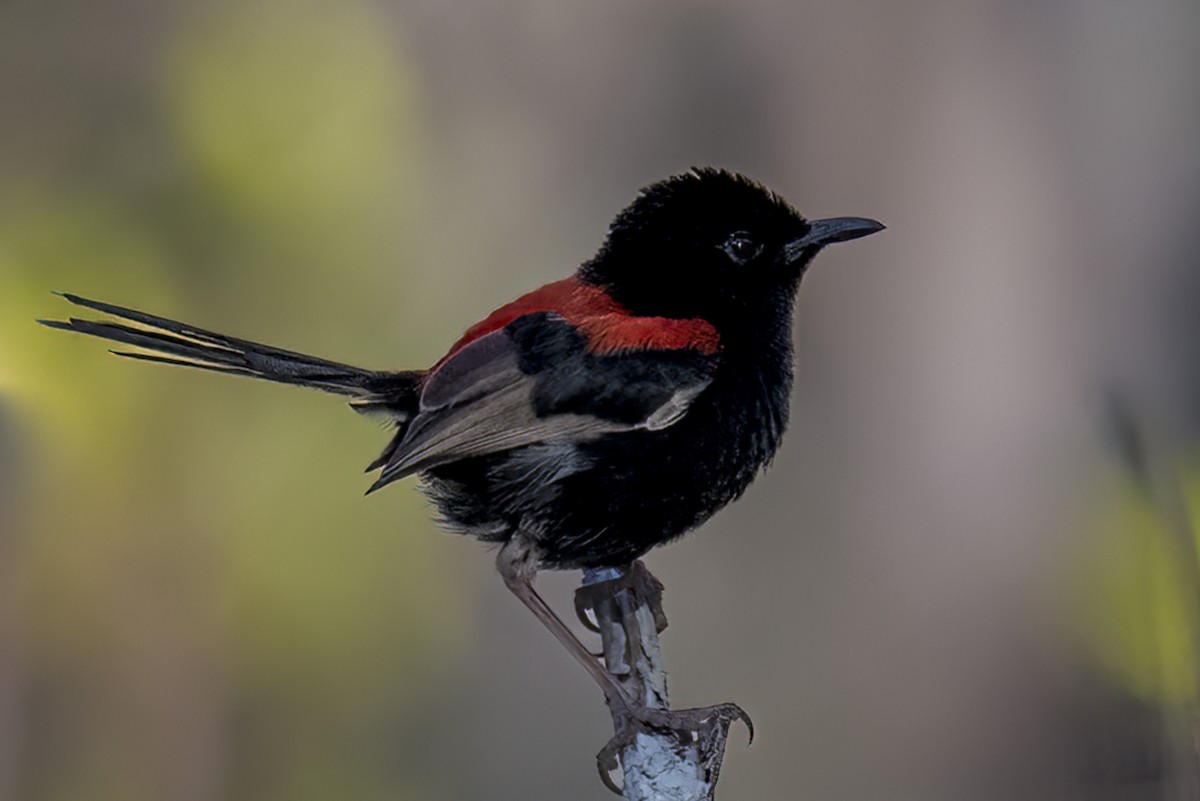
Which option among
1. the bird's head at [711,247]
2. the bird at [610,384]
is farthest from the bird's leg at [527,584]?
the bird's head at [711,247]

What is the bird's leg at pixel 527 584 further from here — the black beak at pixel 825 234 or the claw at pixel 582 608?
the black beak at pixel 825 234

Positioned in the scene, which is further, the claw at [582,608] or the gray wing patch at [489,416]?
the claw at [582,608]

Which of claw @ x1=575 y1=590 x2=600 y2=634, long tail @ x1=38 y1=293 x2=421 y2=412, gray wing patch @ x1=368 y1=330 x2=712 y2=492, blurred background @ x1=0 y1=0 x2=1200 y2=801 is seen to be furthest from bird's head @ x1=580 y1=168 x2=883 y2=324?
blurred background @ x1=0 y1=0 x2=1200 y2=801

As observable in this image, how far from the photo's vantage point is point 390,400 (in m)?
1.32

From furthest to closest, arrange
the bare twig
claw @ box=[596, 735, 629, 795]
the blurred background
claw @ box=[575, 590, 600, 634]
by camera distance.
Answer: the blurred background < claw @ box=[575, 590, 600, 634] < claw @ box=[596, 735, 629, 795] < the bare twig

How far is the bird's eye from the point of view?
4.24ft

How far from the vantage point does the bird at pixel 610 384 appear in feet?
4.01

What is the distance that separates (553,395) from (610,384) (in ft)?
0.18

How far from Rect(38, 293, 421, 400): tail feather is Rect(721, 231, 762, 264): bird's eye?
0.34 metres

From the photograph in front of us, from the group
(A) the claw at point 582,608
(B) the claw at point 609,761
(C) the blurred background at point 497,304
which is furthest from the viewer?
(C) the blurred background at point 497,304

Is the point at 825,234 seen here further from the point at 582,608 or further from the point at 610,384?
the point at 582,608

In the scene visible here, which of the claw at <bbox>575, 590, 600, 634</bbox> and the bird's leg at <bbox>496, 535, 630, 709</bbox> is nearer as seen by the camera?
the bird's leg at <bbox>496, 535, 630, 709</bbox>

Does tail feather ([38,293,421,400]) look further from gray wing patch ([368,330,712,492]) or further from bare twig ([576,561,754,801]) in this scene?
bare twig ([576,561,754,801])

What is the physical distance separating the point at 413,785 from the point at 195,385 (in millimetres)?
635
